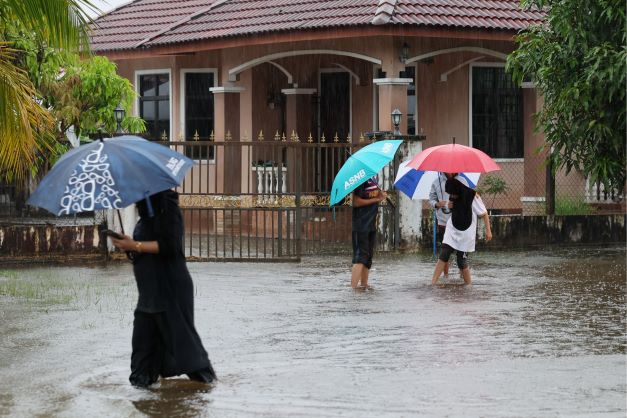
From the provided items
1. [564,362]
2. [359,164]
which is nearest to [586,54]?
[359,164]

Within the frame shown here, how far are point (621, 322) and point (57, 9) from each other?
6.05 metres

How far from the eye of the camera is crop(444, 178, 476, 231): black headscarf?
51.4 ft

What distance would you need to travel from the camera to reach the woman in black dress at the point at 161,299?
9.41 m

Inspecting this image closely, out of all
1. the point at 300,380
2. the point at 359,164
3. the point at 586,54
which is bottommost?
the point at 300,380

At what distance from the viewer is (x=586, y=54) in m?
14.8

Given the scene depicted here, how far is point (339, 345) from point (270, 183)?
10.8 meters

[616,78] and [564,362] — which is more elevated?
[616,78]

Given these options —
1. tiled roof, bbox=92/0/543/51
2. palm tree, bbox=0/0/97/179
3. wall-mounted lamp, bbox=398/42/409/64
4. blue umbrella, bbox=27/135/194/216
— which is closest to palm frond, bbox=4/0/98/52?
palm tree, bbox=0/0/97/179

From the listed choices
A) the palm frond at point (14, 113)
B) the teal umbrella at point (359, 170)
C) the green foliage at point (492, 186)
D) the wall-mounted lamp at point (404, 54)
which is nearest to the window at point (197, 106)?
the wall-mounted lamp at point (404, 54)

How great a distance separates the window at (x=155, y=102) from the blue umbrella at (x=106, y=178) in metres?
17.9

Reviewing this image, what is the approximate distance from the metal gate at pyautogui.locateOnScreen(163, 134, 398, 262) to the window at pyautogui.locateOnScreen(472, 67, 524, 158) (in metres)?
5.13

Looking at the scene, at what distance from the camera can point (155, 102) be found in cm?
2764

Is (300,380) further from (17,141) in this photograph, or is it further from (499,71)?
(499,71)

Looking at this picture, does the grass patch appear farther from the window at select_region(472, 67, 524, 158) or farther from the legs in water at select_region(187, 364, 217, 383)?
the window at select_region(472, 67, 524, 158)
